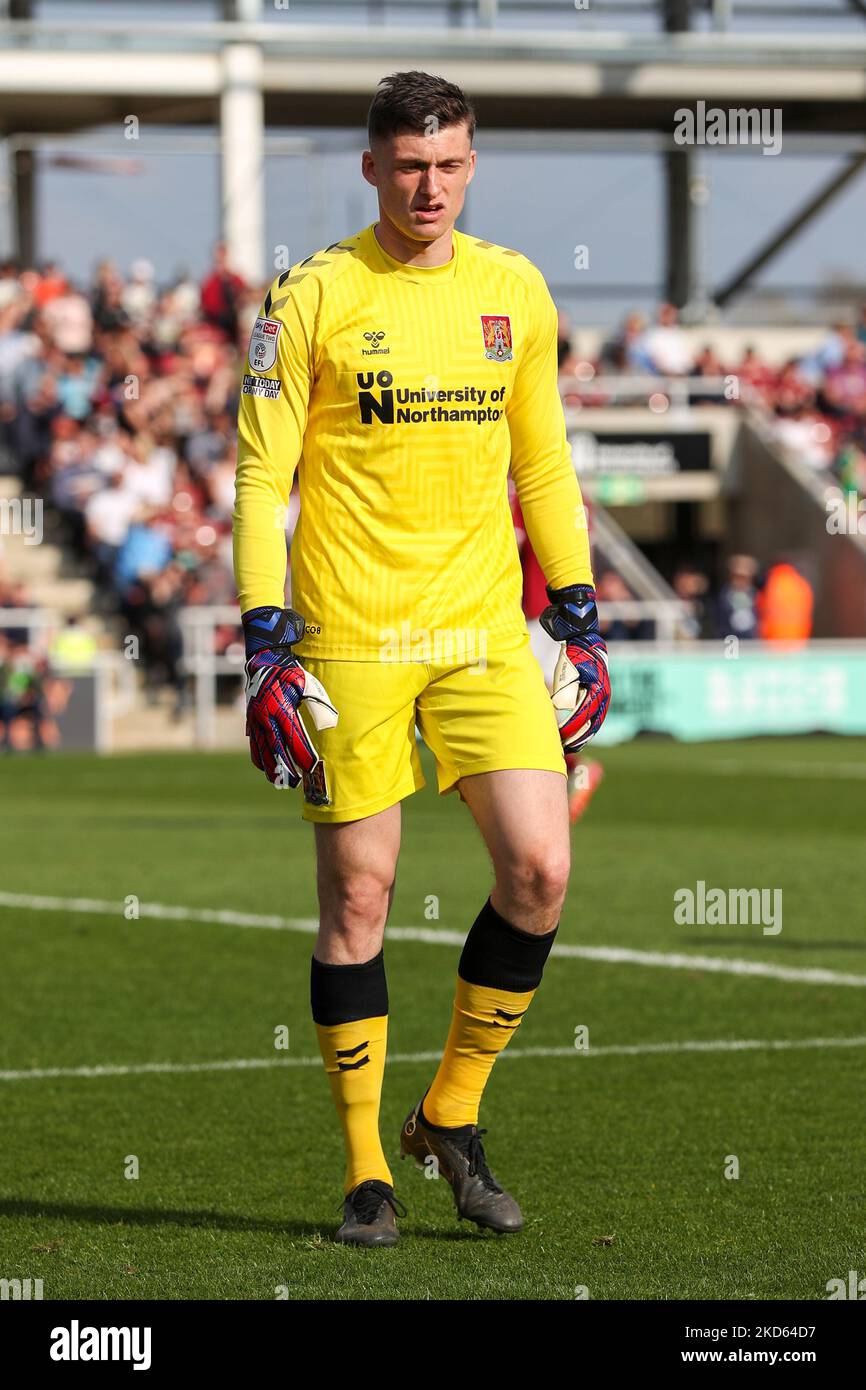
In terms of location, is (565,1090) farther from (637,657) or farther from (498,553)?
(637,657)

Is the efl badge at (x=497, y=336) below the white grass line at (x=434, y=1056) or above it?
above

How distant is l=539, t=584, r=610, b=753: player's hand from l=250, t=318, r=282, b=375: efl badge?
83cm

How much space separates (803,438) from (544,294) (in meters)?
24.4

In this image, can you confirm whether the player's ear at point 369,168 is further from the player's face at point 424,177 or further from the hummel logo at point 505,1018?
the hummel logo at point 505,1018

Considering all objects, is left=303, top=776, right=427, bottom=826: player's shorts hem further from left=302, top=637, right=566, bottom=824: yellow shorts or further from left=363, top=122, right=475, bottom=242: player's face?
left=363, top=122, right=475, bottom=242: player's face

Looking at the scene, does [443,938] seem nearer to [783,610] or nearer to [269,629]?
[269,629]

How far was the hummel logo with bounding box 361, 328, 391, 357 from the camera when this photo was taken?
15.6ft

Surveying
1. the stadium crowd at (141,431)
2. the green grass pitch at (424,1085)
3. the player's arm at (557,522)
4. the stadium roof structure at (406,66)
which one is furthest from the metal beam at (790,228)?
the player's arm at (557,522)

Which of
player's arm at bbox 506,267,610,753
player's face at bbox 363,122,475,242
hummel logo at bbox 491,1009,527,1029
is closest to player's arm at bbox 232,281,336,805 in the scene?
player's face at bbox 363,122,475,242

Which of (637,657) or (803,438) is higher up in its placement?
(803,438)

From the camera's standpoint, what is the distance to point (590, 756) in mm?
20188

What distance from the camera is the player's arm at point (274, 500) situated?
471 centimetres

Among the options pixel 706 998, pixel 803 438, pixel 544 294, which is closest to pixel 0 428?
pixel 803 438

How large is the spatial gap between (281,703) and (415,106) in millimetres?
1194
